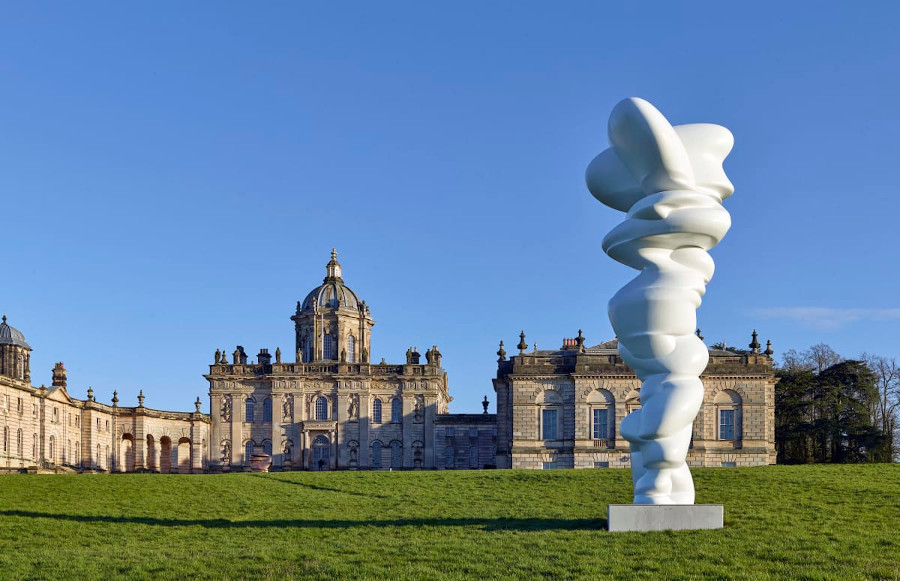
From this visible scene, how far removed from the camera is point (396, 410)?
2795 inches

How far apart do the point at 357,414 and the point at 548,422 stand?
1559 cm

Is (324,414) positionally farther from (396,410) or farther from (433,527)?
(433,527)

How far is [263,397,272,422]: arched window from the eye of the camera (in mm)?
70875

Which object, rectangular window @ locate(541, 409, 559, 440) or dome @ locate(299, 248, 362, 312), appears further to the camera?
dome @ locate(299, 248, 362, 312)

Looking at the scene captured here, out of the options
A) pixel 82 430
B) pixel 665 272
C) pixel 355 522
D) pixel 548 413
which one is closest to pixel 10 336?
pixel 82 430

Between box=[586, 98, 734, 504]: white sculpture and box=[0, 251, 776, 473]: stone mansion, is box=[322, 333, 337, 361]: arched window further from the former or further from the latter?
box=[586, 98, 734, 504]: white sculpture

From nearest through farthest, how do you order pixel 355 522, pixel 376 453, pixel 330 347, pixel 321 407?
pixel 355 522 → pixel 376 453 → pixel 321 407 → pixel 330 347

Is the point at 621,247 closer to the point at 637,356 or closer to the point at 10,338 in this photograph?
the point at 637,356

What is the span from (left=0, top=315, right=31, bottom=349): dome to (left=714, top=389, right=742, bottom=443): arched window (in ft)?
144

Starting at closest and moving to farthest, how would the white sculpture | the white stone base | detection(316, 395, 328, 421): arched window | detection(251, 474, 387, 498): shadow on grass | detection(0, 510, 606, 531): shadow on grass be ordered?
the white stone base → the white sculpture → detection(0, 510, 606, 531): shadow on grass → detection(251, 474, 387, 498): shadow on grass → detection(316, 395, 328, 421): arched window

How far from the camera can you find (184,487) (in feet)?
111

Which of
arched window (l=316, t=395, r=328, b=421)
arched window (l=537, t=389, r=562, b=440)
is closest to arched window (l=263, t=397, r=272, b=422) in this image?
arched window (l=316, t=395, r=328, b=421)

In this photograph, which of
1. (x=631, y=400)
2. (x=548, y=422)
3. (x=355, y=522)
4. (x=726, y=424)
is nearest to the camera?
(x=355, y=522)

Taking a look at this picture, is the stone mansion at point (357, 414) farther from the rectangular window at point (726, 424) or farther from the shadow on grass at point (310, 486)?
the shadow on grass at point (310, 486)
